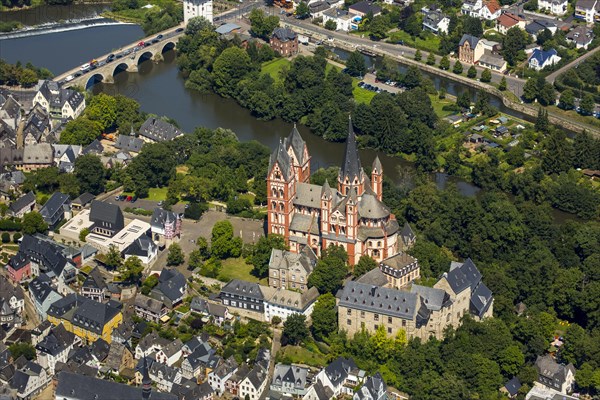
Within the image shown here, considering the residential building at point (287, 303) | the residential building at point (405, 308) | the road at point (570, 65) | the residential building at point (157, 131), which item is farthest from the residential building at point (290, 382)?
the road at point (570, 65)

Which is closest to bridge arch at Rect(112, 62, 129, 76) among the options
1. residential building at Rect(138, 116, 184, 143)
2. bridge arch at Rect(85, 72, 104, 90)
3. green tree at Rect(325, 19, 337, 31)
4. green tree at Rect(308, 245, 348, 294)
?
bridge arch at Rect(85, 72, 104, 90)

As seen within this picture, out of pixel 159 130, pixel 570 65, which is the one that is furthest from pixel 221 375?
pixel 570 65

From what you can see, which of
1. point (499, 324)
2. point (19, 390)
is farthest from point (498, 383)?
point (19, 390)

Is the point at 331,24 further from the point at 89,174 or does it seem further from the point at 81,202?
the point at 81,202

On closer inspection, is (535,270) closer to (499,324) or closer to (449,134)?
(499,324)

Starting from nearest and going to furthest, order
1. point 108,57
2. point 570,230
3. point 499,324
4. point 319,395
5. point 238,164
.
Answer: point 319,395
point 499,324
point 570,230
point 238,164
point 108,57

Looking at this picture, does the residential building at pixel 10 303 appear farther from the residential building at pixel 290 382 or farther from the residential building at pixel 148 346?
the residential building at pixel 290 382
